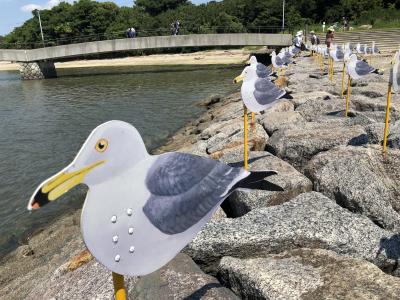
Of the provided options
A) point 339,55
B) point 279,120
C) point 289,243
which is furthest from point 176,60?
point 289,243

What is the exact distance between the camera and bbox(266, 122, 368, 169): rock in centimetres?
746

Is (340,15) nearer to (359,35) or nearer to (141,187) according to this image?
(359,35)

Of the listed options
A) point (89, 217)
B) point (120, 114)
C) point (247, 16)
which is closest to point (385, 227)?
point (89, 217)

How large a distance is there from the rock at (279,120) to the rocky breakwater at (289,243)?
43.7 inches

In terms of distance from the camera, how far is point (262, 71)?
13703 millimetres

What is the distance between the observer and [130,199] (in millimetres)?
2688

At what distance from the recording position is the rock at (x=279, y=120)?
9.74 metres

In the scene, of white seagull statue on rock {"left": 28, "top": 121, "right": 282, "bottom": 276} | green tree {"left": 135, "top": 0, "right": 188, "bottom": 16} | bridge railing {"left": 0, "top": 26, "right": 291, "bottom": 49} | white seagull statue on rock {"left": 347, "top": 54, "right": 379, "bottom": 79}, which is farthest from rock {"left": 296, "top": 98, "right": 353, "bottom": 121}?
green tree {"left": 135, "top": 0, "right": 188, "bottom": 16}

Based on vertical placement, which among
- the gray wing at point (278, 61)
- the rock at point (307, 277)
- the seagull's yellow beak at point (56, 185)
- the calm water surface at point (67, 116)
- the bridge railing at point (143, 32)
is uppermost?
the bridge railing at point (143, 32)

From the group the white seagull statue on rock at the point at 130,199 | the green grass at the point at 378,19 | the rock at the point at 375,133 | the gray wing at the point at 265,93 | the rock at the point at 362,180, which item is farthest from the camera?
the green grass at the point at 378,19

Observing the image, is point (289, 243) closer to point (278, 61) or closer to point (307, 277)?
point (307, 277)

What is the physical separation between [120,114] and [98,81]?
1756 cm

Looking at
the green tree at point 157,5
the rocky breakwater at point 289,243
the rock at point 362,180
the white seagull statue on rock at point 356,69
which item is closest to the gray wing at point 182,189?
the rocky breakwater at point 289,243

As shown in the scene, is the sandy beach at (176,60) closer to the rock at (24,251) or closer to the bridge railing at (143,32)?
the bridge railing at (143,32)
